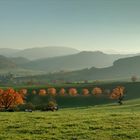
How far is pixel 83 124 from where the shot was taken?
32.8m

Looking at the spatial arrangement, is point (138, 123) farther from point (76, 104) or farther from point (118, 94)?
point (76, 104)

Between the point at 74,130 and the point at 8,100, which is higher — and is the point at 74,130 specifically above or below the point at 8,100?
above

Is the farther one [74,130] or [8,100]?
[8,100]

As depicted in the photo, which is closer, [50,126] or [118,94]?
[50,126]

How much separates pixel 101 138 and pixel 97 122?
7492 millimetres

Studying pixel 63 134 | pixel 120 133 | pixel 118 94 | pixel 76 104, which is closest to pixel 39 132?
pixel 63 134

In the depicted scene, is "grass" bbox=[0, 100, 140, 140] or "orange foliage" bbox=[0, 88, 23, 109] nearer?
"grass" bbox=[0, 100, 140, 140]

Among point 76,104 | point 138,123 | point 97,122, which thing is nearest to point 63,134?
point 97,122

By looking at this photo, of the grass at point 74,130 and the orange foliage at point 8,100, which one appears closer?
the grass at point 74,130

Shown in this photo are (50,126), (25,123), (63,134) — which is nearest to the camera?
(63,134)

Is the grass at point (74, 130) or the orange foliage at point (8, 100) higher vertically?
the grass at point (74, 130)

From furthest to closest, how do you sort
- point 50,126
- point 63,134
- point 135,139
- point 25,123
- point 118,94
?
1. point 118,94
2. point 25,123
3. point 50,126
4. point 63,134
5. point 135,139

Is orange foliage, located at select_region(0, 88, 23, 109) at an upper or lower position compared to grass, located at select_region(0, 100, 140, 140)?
lower

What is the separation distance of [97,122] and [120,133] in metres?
5.96
